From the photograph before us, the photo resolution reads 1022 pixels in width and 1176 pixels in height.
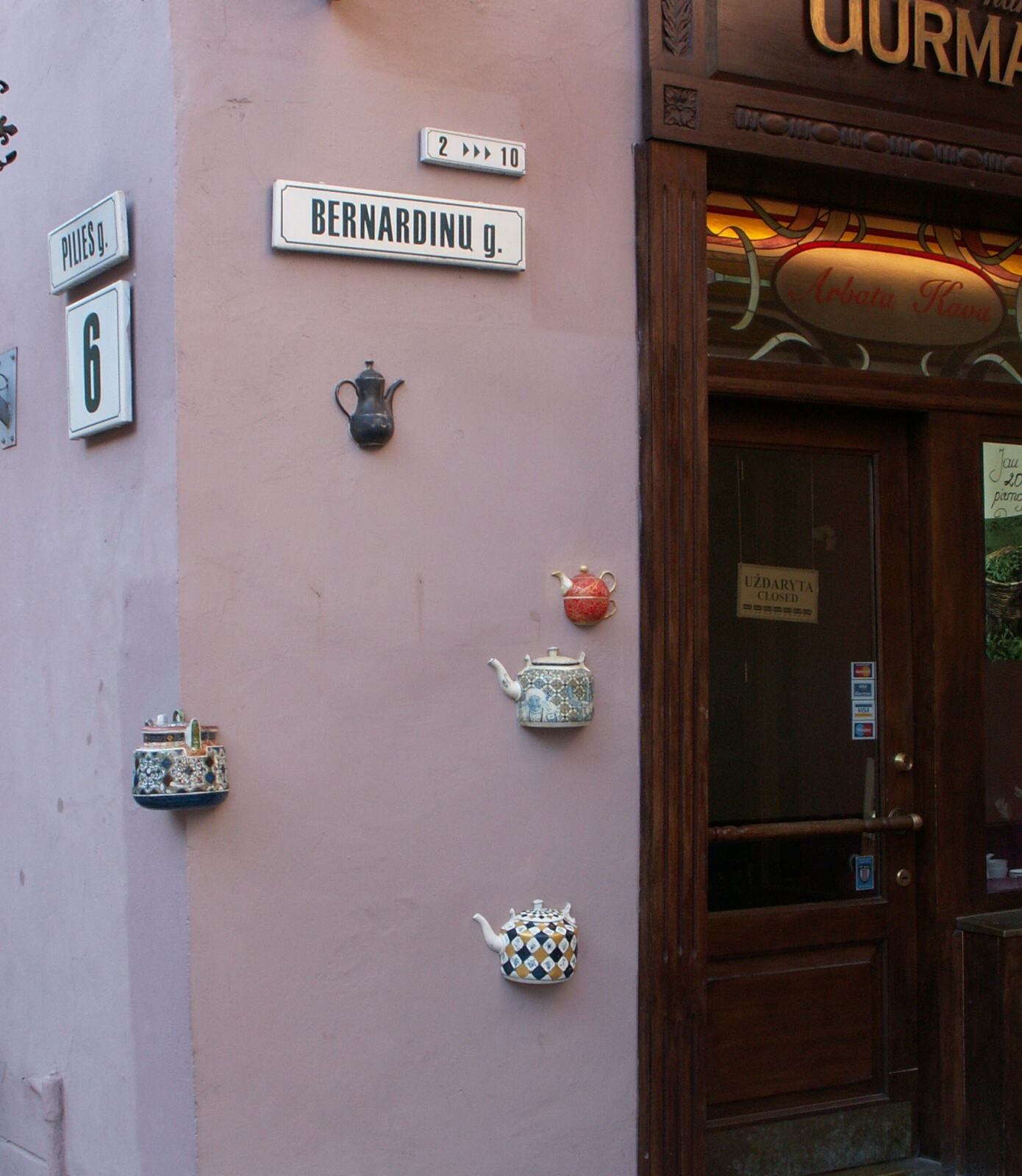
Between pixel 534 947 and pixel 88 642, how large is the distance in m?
1.48

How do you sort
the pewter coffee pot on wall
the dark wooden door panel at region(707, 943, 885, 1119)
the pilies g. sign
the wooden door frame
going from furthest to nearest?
1. the pilies g. sign
2. the dark wooden door panel at region(707, 943, 885, 1119)
3. the wooden door frame
4. the pewter coffee pot on wall

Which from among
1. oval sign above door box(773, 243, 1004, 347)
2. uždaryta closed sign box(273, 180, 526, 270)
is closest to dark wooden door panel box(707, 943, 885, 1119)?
oval sign above door box(773, 243, 1004, 347)

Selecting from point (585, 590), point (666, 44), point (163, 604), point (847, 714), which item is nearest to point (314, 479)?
point (163, 604)

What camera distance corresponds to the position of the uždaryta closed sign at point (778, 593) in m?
4.15

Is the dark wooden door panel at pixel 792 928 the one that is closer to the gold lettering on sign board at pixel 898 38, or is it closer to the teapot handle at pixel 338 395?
the teapot handle at pixel 338 395

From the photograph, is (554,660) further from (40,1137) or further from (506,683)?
(40,1137)

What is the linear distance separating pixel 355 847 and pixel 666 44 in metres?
2.39

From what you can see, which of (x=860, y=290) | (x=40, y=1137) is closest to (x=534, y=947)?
(x=40, y=1137)

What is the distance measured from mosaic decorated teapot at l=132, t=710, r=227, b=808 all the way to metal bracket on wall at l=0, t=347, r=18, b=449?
1.59m

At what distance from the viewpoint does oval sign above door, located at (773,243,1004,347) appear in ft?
14.0

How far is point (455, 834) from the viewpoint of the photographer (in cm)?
349

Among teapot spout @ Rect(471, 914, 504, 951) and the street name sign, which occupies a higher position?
the street name sign

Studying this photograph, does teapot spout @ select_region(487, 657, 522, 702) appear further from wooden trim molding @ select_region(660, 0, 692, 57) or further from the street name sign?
wooden trim molding @ select_region(660, 0, 692, 57)

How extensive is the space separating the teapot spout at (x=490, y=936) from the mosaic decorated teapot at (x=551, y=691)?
514 mm
